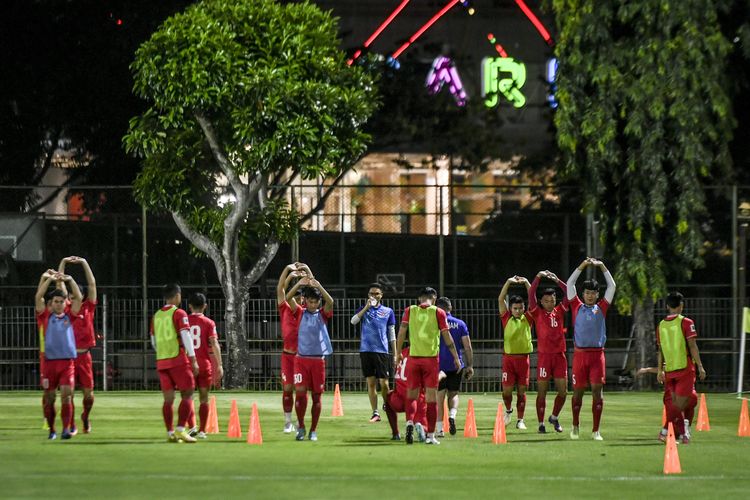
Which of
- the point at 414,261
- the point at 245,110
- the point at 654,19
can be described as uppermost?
the point at 654,19

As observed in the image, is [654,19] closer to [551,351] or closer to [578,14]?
[578,14]

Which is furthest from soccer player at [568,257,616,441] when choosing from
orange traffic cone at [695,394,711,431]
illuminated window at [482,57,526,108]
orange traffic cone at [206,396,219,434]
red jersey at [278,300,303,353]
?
illuminated window at [482,57,526,108]

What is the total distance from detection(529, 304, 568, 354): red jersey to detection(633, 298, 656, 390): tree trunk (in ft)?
37.4

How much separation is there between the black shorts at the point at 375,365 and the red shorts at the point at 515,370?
192 centimetres

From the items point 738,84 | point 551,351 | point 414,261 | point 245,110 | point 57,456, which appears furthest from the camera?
point 414,261

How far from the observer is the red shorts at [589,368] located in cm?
1836

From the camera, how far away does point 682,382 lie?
1744 cm

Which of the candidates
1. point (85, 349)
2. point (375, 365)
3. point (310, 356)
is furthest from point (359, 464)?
point (375, 365)

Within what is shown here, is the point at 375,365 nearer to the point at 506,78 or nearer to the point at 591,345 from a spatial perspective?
the point at 591,345

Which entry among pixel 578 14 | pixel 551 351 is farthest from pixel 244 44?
pixel 551 351

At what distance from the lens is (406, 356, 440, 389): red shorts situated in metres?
17.2

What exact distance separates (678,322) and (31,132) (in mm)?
25332

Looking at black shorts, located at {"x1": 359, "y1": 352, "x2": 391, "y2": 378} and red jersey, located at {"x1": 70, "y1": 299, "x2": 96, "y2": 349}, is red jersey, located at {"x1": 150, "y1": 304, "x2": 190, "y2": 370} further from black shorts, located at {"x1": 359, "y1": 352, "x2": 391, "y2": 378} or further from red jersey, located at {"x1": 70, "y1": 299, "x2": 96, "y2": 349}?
black shorts, located at {"x1": 359, "y1": 352, "x2": 391, "y2": 378}

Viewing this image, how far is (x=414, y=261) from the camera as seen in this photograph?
121ft
